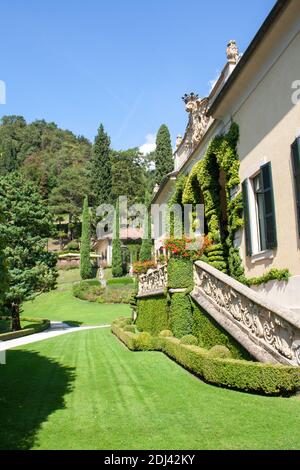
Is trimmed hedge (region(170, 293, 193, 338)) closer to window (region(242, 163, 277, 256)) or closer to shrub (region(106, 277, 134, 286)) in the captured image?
window (region(242, 163, 277, 256))

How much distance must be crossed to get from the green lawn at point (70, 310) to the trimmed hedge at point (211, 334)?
21897 millimetres

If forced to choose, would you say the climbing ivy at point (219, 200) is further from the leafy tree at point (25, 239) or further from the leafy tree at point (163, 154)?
the leafy tree at point (163, 154)

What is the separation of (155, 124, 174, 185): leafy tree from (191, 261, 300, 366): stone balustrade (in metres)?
52.3

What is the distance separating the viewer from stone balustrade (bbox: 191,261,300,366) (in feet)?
20.8

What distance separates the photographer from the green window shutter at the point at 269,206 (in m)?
9.88

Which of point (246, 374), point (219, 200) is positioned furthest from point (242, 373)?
point (219, 200)

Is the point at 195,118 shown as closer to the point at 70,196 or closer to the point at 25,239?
the point at 25,239

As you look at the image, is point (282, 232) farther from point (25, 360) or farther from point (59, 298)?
point (59, 298)

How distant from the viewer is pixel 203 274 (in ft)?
35.7

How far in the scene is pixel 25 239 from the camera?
2914cm

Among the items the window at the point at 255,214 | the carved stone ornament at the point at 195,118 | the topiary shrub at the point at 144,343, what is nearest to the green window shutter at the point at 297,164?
the window at the point at 255,214

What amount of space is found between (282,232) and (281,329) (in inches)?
138

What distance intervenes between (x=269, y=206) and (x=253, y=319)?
3641mm

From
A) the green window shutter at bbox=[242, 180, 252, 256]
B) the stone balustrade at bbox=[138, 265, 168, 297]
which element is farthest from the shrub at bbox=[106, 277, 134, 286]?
the green window shutter at bbox=[242, 180, 252, 256]
